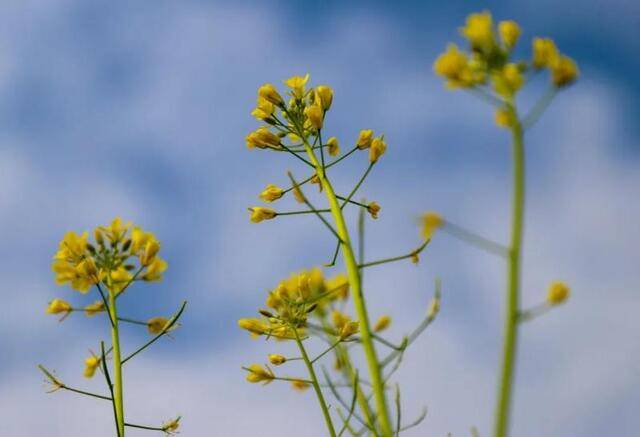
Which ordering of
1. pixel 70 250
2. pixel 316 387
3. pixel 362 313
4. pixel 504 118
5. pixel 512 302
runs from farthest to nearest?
1. pixel 70 250
2. pixel 316 387
3. pixel 362 313
4. pixel 504 118
5. pixel 512 302

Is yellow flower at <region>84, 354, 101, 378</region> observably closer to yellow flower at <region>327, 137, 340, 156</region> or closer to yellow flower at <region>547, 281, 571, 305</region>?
yellow flower at <region>327, 137, 340, 156</region>

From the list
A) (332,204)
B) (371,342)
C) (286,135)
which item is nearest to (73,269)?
(286,135)

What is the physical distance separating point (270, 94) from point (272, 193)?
674 millimetres

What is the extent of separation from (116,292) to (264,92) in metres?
1.85

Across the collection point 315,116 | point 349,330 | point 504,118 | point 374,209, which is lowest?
point 504,118

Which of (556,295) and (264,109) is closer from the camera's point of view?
(556,295)

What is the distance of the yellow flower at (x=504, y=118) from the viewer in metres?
2.24

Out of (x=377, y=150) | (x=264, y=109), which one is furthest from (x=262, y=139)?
(x=377, y=150)

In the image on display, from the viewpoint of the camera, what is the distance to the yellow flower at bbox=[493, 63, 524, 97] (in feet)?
7.70

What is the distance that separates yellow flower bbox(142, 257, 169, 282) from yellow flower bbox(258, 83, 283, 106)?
163 centimetres

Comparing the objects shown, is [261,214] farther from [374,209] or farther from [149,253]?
[149,253]

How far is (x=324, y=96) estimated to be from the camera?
419 cm

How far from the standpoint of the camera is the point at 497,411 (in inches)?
71.4

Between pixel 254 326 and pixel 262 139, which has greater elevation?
pixel 262 139
